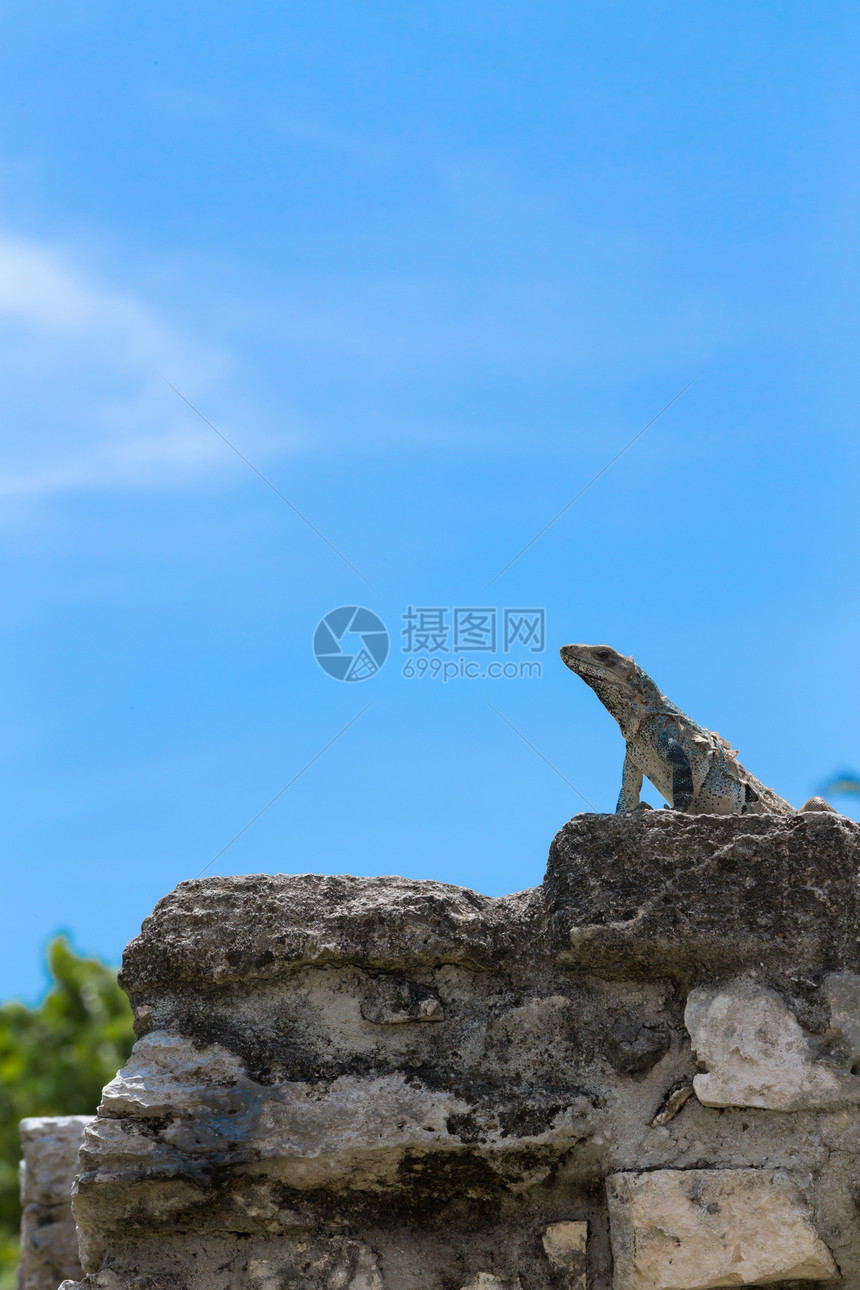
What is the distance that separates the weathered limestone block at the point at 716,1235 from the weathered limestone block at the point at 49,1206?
3744 mm

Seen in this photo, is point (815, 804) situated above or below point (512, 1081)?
above

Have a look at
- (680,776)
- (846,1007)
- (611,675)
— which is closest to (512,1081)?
(846,1007)

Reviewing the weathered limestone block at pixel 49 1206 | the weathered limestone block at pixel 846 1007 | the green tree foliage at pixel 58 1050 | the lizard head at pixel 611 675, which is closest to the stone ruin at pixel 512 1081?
the weathered limestone block at pixel 846 1007

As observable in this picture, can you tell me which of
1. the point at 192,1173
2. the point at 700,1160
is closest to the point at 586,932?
the point at 700,1160

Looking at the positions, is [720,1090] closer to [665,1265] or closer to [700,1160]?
[700,1160]

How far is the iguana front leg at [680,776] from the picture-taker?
3.65m

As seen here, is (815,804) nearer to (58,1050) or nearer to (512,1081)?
(512,1081)

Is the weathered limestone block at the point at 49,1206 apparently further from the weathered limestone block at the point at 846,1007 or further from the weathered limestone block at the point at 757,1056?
the weathered limestone block at the point at 846,1007

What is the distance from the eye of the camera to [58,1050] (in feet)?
51.1

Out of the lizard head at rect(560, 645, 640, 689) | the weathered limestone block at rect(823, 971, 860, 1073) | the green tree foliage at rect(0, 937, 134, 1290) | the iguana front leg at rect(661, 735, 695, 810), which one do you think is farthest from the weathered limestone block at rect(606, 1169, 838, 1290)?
the green tree foliage at rect(0, 937, 134, 1290)

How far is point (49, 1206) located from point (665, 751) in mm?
4176

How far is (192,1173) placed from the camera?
2.79 meters

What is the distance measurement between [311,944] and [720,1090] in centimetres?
109

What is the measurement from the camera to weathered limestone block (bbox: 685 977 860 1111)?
9.31 feet
